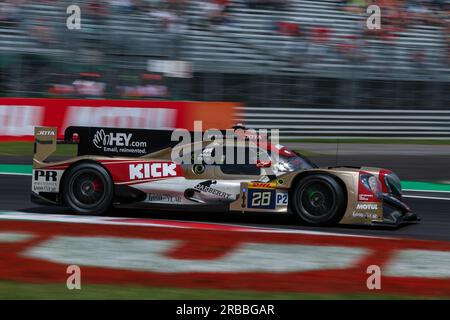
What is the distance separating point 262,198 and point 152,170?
1.27m

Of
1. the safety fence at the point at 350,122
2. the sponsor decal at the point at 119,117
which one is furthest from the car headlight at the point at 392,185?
the safety fence at the point at 350,122

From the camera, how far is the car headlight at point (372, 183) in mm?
8125

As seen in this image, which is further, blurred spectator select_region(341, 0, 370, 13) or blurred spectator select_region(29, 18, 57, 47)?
blurred spectator select_region(341, 0, 370, 13)

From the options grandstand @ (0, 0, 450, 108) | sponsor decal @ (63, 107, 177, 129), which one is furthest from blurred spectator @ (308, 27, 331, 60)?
sponsor decal @ (63, 107, 177, 129)

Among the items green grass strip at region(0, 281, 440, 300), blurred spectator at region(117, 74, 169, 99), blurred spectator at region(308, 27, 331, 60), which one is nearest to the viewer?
green grass strip at region(0, 281, 440, 300)

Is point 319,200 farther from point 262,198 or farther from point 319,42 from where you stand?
point 319,42

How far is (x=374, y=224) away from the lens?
8195 millimetres

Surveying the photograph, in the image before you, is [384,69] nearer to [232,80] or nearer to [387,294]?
[232,80]

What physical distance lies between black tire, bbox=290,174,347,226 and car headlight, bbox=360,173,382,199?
24 centimetres

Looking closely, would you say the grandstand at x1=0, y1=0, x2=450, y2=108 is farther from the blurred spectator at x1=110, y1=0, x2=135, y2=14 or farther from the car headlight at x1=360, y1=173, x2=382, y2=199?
the car headlight at x1=360, y1=173, x2=382, y2=199

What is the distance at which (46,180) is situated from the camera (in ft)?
29.5

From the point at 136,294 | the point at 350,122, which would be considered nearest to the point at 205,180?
the point at 136,294

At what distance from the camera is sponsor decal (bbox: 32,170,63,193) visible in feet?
29.4

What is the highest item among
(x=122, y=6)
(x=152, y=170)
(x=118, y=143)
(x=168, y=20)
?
(x=122, y=6)
